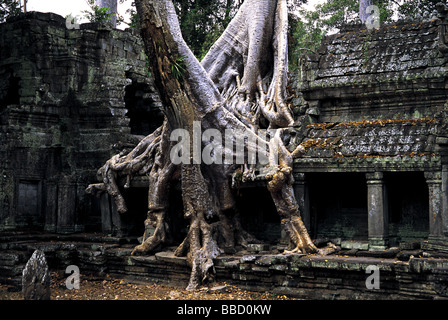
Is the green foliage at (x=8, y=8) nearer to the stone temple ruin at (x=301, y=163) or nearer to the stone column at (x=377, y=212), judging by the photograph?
the stone temple ruin at (x=301, y=163)

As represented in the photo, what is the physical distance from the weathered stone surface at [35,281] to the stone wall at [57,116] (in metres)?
6.22

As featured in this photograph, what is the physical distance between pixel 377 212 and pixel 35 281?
570 centimetres

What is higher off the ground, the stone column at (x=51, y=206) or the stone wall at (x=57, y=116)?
the stone wall at (x=57, y=116)

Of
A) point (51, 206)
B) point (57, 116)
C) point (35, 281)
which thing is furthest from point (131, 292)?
point (57, 116)

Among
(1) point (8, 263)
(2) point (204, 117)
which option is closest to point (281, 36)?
(2) point (204, 117)

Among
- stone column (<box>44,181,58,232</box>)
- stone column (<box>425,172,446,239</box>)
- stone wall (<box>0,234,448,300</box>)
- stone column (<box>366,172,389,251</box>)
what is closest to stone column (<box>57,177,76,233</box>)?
stone column (<box>44,181,58,232</box>)

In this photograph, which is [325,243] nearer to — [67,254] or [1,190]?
[67,254]

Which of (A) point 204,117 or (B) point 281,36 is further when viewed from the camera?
(B) point 281,36

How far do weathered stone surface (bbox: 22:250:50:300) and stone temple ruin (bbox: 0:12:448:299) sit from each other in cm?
307

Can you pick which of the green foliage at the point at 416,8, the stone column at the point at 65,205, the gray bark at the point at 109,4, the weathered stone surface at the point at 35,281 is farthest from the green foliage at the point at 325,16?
the weathered stone surface at the point at 35,281

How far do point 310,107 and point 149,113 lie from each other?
22.9ft

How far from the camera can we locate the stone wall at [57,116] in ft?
46.4

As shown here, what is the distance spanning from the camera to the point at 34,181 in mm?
14586

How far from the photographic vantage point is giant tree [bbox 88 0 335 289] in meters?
10.2
